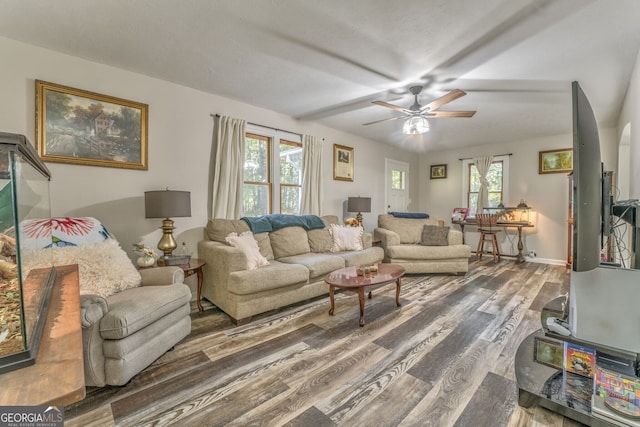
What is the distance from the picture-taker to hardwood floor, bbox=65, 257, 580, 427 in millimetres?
1465

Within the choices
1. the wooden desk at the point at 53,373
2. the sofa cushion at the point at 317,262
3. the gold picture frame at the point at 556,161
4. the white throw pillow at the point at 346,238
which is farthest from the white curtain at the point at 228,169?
the gold picture frame at the point at 556,161

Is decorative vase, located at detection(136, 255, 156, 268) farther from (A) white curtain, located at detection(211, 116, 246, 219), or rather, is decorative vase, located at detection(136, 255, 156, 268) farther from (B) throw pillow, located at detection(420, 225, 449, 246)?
(B) throw pillow, located at detection(420, 225, 449, 246)

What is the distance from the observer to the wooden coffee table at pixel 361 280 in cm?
250

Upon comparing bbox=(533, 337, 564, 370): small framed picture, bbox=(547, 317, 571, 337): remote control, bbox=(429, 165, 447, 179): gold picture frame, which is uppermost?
bbox=(429, 165, 447, 179): gold picture frame

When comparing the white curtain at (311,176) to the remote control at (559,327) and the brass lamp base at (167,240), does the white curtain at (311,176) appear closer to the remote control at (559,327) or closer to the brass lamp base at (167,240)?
the brass lamp base at (167,240)

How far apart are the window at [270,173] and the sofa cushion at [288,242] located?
51cm

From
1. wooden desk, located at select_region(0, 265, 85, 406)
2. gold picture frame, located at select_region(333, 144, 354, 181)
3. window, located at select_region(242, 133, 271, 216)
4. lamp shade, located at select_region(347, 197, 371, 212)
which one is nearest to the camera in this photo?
wooden desk, located at select_region(0, 265, 85, 406)

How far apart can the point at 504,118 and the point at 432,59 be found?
2435mm

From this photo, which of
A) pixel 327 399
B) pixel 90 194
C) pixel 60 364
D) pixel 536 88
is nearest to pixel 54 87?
pixel 90 194

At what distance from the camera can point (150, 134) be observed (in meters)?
2.86

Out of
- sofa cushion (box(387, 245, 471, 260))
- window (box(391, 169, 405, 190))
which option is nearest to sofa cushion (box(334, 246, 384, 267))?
sofa cushion (box(387, 245, 471, 260))

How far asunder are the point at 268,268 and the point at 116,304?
126cm

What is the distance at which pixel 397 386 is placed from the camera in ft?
5.57

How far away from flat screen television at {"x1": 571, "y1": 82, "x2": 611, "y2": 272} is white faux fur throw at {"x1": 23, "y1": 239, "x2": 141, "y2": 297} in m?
2.73
